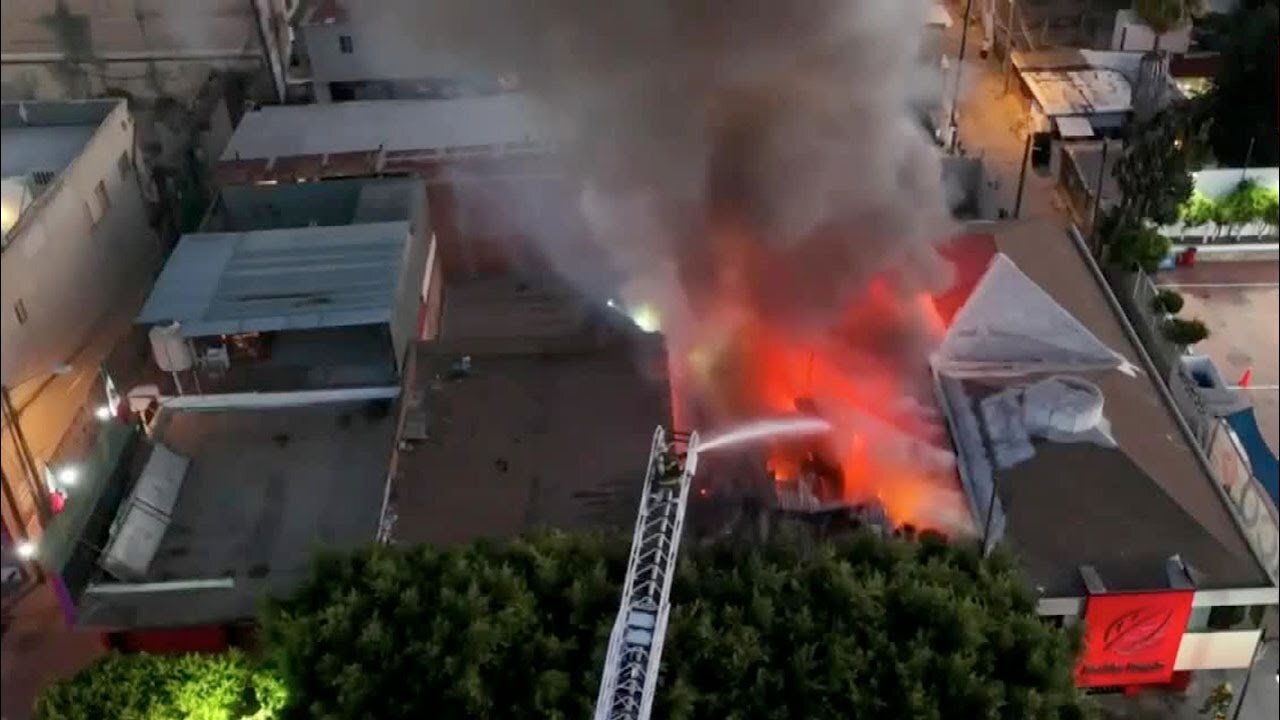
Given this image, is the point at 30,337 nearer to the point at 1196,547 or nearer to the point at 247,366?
the point at 247,366

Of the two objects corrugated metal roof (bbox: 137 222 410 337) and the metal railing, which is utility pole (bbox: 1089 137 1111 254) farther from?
corrugated metal roof (bbox: 137 222 410 337)

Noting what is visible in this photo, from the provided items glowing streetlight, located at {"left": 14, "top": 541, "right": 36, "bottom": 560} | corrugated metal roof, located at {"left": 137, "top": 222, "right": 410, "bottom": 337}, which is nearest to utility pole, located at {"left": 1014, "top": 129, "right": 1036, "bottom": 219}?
corrugated metal roof, located at {"left": 137, "top": 222, "right": 410, "bottom": 337}

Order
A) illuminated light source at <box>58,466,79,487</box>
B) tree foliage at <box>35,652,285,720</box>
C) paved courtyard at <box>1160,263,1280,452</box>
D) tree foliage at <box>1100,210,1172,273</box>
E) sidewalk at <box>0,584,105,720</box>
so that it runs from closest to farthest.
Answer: tree foliage at <box>35,652,285,720</box>
illuminated light source at <box>58,466,79,487</box>
sidewalk at <box>0,584,105,720</box>
paved courtyard at <box>1160,263,1280,452</box>
tree foliage at <box>1100,210,1172,273</box>

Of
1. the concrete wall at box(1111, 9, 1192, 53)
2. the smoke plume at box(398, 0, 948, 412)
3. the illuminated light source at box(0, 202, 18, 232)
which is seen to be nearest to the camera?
the illuminated light source at box(0, 202, 18, 232)

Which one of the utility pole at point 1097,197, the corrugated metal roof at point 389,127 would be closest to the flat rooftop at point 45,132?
the corrugated metal roof at point 389,127

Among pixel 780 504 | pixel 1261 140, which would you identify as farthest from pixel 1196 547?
pixel 1261 140

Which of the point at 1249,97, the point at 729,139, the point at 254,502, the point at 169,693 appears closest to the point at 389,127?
the point at 729,139

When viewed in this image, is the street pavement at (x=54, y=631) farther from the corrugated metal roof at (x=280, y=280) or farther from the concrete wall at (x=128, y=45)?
the concrete wall at (x=128, y=45)
